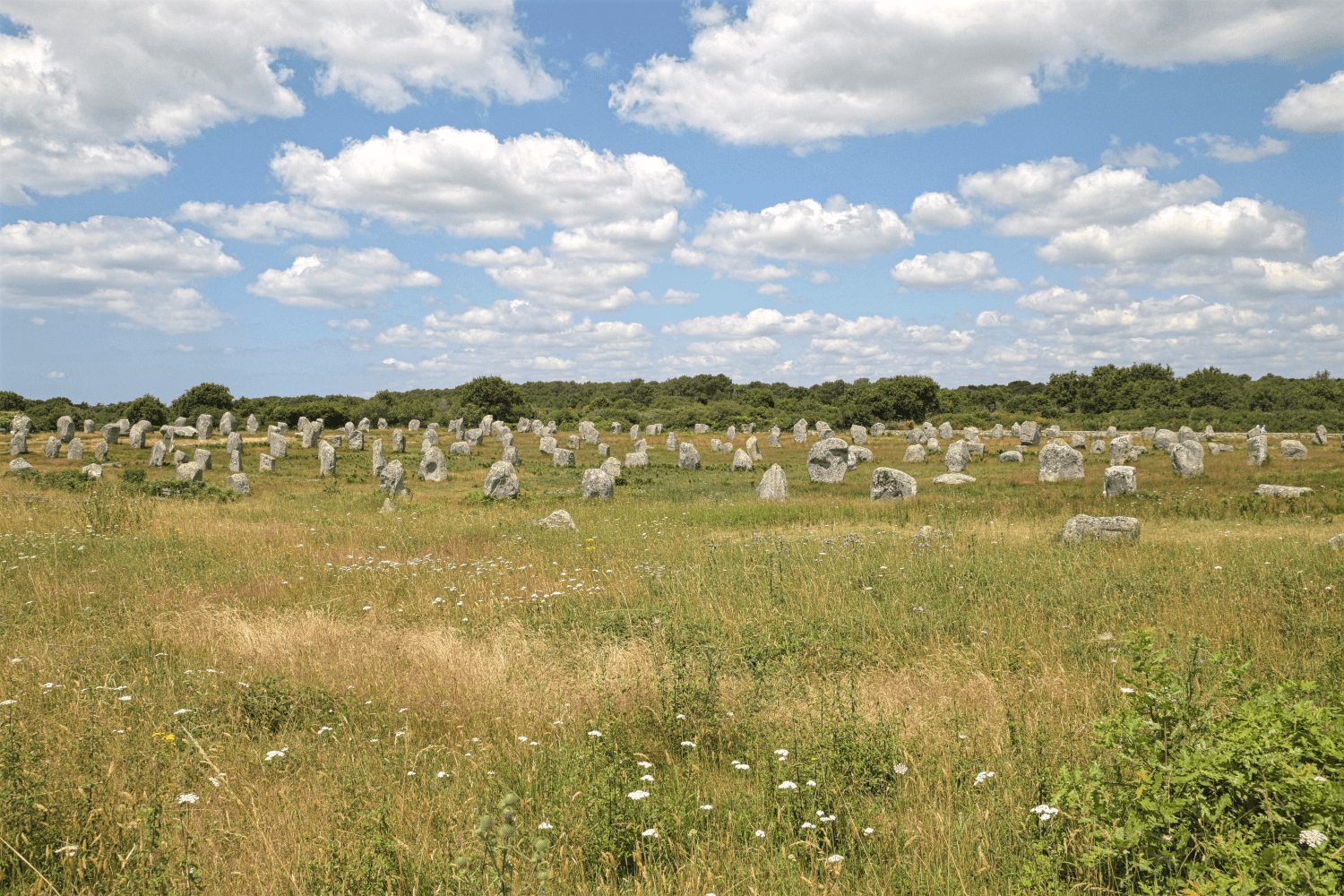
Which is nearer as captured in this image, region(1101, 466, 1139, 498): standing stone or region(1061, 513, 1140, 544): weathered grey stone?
region(1061, 513, 1140, 544): weathered grey stone

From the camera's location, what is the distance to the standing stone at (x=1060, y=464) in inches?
1109

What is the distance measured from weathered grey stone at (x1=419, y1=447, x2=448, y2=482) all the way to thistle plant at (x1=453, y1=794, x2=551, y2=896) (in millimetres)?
28786

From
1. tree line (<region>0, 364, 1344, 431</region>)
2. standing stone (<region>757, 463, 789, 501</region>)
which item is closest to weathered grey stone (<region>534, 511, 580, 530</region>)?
standing stone (<region>757, 463, 789, 501</region>)

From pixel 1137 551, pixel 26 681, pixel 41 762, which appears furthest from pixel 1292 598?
pixel 26 681

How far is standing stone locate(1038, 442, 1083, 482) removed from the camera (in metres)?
28.2

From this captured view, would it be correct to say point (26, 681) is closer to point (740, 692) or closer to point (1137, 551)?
point (740, 692)

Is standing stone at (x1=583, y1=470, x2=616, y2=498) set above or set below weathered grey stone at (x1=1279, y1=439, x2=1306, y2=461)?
below

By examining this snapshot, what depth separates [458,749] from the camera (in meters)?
5.25

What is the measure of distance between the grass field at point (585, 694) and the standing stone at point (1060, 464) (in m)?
13.2

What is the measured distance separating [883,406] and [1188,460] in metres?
42.5

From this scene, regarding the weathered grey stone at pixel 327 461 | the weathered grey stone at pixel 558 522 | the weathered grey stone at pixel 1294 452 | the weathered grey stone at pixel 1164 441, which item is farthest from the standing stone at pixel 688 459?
the weathered grey stone at pixel 1294 452

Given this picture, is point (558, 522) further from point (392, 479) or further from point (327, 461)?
point (327, 461)

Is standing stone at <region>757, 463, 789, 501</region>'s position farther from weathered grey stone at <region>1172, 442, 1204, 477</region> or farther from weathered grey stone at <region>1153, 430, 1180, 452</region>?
weathered grey stone at <region>1153, 430, 1180, 452</region>

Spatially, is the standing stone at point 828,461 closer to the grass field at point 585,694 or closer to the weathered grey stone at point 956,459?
the weathered grey stone at point 956,459
